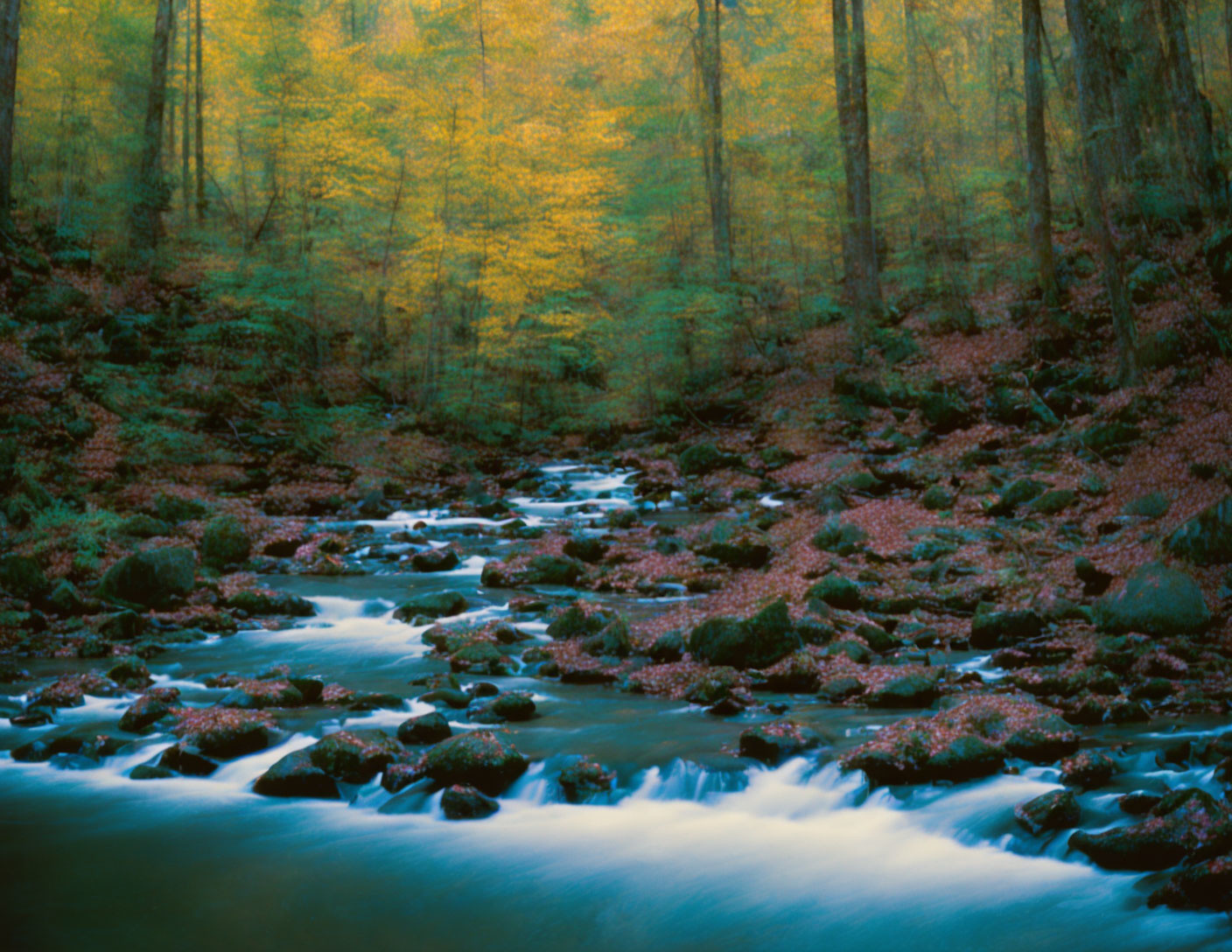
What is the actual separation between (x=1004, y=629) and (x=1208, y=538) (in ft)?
6.73

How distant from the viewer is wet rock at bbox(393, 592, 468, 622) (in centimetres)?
1036

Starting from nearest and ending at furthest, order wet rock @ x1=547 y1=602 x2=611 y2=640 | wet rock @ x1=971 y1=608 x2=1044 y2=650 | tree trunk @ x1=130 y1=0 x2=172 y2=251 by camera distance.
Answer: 1. wet rock @ x1=971 y1=608 x2=1044 y2=650
2. wet rock @ x1=547 y1=602 x2=611 y2=640
3. tree trunk @ x1=130 y1=0 x2=172 y2=251

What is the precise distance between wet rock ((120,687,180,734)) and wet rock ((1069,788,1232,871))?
6.38 metres

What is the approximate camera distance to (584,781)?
5750 millimetres

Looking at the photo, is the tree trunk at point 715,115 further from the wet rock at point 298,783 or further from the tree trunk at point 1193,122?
the wet rock at point 298,783

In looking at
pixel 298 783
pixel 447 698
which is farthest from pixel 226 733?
pixel 447 698

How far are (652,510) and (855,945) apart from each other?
38.8 feet

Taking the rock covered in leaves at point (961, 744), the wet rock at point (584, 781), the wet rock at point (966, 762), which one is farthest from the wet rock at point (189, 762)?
the wet rock at point (966, 762)

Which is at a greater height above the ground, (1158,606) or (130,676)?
(1158,606)

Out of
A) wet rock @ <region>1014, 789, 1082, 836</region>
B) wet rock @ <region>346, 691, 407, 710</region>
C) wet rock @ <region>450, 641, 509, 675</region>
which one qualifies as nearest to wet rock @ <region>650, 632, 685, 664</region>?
wet rock @ <region>450, 641, 509, 675</region>

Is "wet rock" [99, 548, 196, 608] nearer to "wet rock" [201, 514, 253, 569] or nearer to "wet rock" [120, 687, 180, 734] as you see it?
"wet rock" [201, 514, 253, 569]

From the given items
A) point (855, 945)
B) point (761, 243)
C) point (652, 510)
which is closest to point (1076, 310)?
point (652, 510)

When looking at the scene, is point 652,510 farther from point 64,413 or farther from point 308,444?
point 64,413

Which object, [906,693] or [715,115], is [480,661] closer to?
[906,693]
